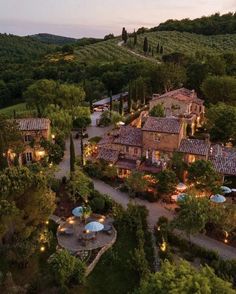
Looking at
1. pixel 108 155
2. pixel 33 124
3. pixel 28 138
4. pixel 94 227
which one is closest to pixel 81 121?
pixel 33 124

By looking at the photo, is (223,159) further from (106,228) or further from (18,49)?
(18,49)

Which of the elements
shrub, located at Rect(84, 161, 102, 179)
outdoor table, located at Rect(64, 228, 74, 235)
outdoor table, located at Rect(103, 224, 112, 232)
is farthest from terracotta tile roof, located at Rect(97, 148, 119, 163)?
outdoor table, located at Rect(64, 228, 74, 235)

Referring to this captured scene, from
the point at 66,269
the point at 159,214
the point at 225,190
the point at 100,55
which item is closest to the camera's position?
the point at 66,269

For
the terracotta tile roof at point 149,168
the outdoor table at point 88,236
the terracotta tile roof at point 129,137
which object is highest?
the terracotta tile roof at point 129,137

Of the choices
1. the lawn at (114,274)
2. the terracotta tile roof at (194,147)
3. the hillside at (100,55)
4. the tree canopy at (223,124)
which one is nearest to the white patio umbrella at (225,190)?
the terracotta tile roof at (194,147)

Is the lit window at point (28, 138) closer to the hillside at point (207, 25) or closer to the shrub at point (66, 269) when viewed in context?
the shrub at point (66, 269)
